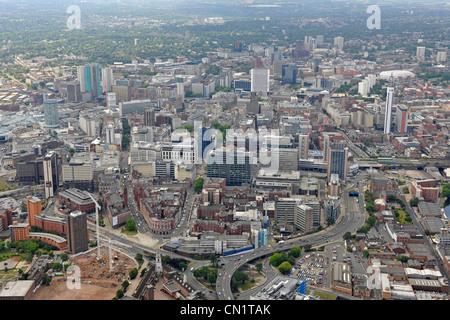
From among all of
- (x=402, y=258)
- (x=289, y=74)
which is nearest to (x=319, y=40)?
(x=289, y=74)

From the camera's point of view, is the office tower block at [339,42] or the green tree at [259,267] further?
the office tower block at [339,42]

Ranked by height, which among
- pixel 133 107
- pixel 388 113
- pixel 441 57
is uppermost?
pixel 441 57

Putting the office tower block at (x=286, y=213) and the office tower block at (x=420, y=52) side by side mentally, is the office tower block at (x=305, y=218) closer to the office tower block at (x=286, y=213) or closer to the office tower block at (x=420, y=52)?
the office tower block at (x=286, y=213)

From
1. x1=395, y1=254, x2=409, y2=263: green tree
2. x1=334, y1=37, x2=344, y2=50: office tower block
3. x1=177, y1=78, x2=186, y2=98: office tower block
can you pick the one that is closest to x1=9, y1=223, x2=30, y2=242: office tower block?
x1=395, y1=254, x2=409, y2=263: green tree

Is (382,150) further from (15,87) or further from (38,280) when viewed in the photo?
(15,87)

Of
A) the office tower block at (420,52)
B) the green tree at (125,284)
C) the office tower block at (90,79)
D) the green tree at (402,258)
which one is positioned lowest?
the green tree at (402,258)

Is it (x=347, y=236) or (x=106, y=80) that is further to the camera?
(x=106, y=80)

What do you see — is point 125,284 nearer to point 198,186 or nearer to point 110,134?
point 198,186

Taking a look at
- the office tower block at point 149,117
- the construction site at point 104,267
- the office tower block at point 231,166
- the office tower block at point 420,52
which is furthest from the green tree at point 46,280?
the office tower block at point 420,52

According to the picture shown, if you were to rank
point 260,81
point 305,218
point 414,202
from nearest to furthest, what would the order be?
point 305,218, point 414,202, point 260,81
